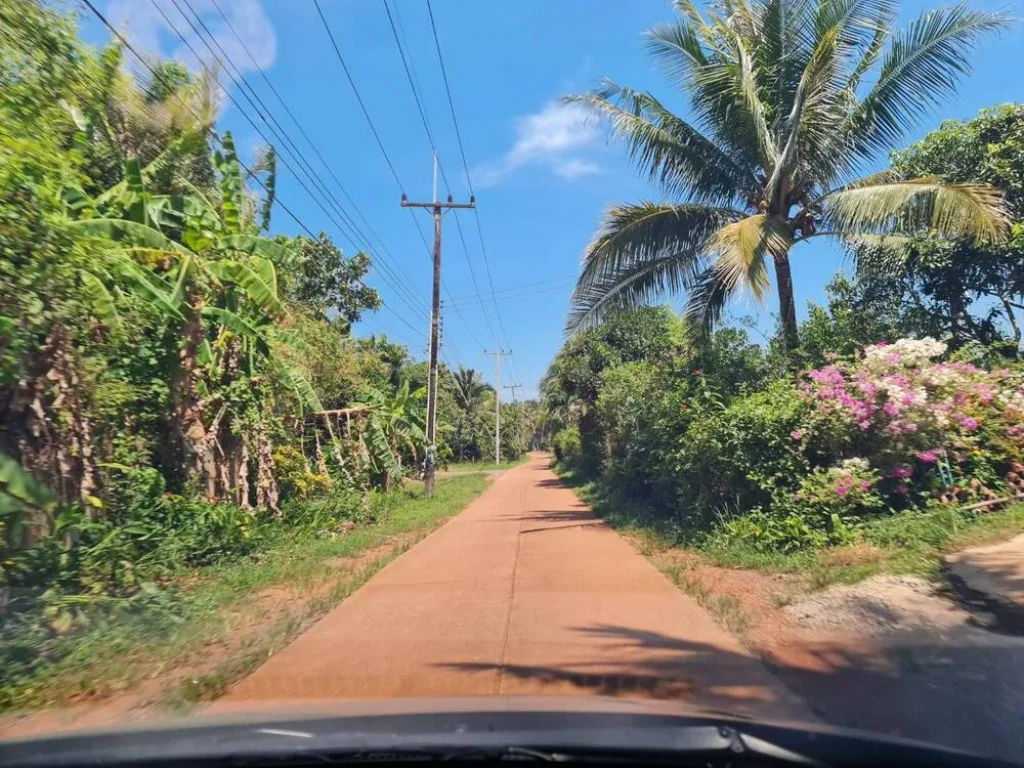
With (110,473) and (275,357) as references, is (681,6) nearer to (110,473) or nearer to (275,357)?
(275,357)

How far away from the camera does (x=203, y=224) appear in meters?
11.8

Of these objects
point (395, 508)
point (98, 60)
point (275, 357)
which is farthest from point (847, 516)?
point (395, 508)

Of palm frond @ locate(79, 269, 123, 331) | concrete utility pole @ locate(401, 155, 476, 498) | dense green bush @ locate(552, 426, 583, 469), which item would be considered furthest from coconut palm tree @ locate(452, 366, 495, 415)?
palm frond @ locate(79, 269, 123, 331)

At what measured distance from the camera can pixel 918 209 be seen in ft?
40.6

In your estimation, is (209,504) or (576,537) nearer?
(209,504)

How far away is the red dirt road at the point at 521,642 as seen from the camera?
550 cm

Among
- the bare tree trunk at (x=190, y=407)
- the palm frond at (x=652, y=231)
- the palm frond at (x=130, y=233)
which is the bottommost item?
the bare tree trunk at (x=190, y=407)

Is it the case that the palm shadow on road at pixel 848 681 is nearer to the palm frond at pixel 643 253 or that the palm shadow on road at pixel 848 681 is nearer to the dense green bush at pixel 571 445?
the palm frond at pixel 643 253

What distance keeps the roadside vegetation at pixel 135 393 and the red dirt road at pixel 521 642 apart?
2.91ft

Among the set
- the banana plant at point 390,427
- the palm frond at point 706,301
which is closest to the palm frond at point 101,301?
the palm frond at point 706,301

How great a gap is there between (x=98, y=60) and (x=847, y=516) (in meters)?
11.0

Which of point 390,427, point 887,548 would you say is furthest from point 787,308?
point 390,427

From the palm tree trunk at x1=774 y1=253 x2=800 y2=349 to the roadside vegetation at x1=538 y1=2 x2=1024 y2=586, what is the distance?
0.09ft

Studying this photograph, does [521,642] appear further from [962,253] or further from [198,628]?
[962,253]
